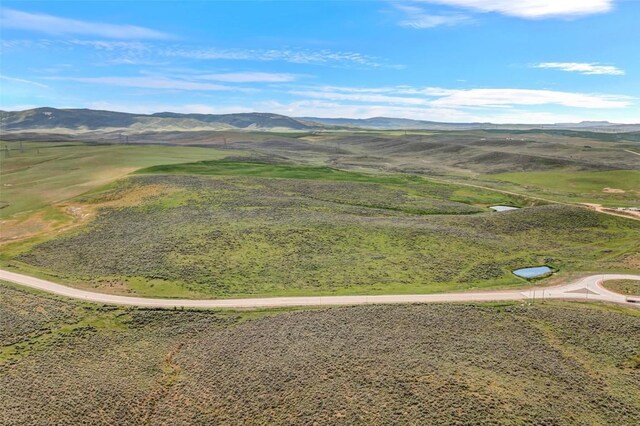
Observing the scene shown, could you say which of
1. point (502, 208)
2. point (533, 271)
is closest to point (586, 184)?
point (502, 208)

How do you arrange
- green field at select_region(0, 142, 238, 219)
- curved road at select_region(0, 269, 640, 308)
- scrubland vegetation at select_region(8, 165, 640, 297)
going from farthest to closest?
green field at select_region(0, 142, 238, 219) < scrubland vegetation at select_region(8, 165, 640, 297) < curved road at select_region(0, 269, 640, 308)

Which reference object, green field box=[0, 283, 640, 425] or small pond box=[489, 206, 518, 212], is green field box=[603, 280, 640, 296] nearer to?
green field box=[0, 283, 640, 425]

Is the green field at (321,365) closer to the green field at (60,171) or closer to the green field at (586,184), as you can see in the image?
the green field at (60,171)

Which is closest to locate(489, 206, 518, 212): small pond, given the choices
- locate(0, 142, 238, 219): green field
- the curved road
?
the curved road

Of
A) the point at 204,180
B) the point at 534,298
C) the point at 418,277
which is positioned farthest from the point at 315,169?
the point at 534,298

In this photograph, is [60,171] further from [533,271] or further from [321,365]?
[533,271]

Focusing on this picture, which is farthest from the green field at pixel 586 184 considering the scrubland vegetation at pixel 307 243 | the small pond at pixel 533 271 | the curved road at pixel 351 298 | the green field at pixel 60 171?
the green field at pixel 60 171
